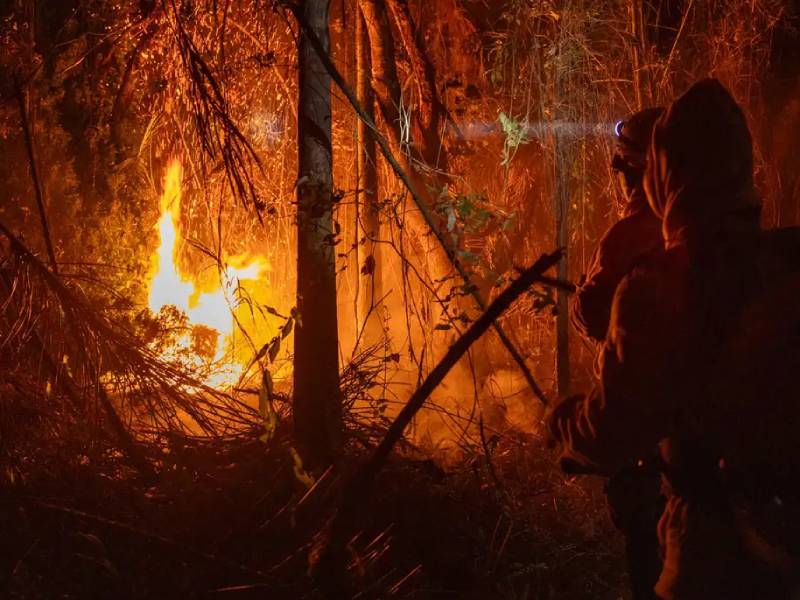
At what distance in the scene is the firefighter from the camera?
109 inches

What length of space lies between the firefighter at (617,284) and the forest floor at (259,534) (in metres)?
1.01

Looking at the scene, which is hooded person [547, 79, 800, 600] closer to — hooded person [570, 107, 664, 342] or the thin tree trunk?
hooded person [570, 107, 664, 342]

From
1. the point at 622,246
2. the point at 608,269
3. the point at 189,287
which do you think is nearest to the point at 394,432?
the point at 608,269

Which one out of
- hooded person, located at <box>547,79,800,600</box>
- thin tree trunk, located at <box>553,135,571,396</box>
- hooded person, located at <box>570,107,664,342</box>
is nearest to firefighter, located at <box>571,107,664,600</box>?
hooded person, located at <box>570,107,664,342</box>

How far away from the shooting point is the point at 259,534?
3.82 meters

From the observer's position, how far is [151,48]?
5.70 meters

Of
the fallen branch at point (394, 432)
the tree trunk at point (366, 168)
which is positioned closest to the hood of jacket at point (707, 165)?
the fallen branch at point (394, 432)

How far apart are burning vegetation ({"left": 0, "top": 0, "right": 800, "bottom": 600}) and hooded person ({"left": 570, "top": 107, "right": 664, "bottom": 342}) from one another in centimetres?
10

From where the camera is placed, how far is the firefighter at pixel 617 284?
109 inches

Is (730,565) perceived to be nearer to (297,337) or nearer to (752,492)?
(752,492)

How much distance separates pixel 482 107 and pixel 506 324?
7.85ft

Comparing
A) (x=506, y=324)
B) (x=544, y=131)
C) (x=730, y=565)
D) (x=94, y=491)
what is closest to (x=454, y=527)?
(x=94, y=491)

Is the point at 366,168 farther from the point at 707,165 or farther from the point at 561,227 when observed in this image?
the point at 707,165

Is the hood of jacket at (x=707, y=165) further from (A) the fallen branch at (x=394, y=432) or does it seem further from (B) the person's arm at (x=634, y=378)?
(A) the fallen branch at (x=394, y=432)
